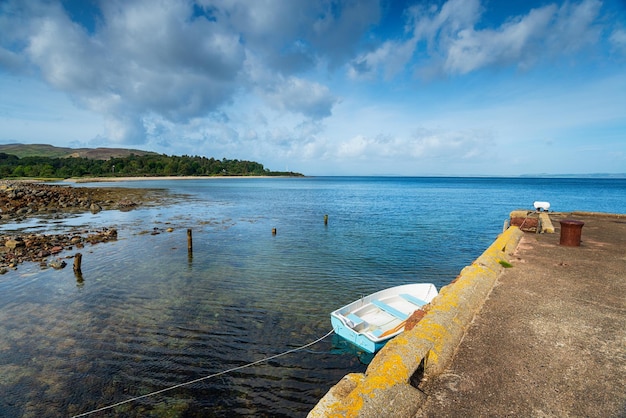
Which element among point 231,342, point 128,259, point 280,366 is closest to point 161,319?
point 231,342

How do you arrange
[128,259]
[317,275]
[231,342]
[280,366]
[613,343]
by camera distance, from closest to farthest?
[613,343]
[280,366]
[231,342]
[317,275]
[128,259]

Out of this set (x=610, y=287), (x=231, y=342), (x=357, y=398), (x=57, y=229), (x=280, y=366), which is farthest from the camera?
(x=57, y=229)

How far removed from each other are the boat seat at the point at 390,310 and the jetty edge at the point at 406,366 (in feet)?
10.4

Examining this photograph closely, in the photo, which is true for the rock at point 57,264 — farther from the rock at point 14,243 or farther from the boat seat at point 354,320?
the boat seat at point 354,320

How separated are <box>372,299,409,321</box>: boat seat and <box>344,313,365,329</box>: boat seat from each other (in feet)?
3.34

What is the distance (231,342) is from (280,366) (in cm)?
184

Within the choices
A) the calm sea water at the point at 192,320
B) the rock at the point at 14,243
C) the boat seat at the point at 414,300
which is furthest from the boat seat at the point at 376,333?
the rock at the point at 14,243

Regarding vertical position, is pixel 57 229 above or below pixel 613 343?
below

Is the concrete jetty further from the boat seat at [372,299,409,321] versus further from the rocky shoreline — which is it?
the rocky shoreline

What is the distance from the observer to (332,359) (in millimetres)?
8406

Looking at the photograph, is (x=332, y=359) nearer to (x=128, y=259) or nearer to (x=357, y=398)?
(x=357, y=398)

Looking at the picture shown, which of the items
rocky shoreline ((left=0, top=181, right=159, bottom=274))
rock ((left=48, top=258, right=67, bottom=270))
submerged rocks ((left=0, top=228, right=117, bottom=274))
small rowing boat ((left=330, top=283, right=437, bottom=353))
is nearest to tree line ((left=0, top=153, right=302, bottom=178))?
rocky shoreline ((left=0, top=181, right=159, bottom=274))

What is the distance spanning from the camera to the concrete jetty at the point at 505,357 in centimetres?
364

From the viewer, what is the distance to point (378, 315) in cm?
995
